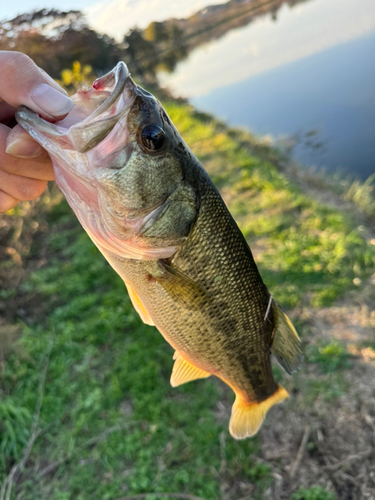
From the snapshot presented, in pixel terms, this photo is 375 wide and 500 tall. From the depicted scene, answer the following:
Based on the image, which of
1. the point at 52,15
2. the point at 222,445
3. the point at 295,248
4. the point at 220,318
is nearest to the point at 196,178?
the point at 220,318

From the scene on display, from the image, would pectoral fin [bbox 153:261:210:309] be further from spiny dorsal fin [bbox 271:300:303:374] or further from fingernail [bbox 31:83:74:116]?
fingernail [bbox 31:83:74:116]

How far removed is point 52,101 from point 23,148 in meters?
0.24

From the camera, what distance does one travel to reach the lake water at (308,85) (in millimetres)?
9477

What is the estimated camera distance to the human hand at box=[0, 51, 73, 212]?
4.61 feet

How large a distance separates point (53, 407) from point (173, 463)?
5.05ft

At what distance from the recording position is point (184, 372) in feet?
6.95

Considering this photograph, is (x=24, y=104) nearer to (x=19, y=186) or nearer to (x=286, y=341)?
(x=19, y=186)

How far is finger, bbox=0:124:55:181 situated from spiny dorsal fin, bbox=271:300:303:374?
141 centimetres

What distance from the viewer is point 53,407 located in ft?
12.6

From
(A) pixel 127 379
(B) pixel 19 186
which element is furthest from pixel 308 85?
(B) pixel 19 186

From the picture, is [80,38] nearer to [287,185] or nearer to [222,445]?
[287,185]

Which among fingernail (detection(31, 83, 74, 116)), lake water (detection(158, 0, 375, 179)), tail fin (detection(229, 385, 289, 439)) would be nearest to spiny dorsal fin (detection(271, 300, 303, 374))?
tail fin (detection(229, 385, 289, 439))

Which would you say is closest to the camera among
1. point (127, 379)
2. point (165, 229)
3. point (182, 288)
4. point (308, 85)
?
point (165, 229)

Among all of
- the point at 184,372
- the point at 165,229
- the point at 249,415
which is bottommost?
the point at 249,415
